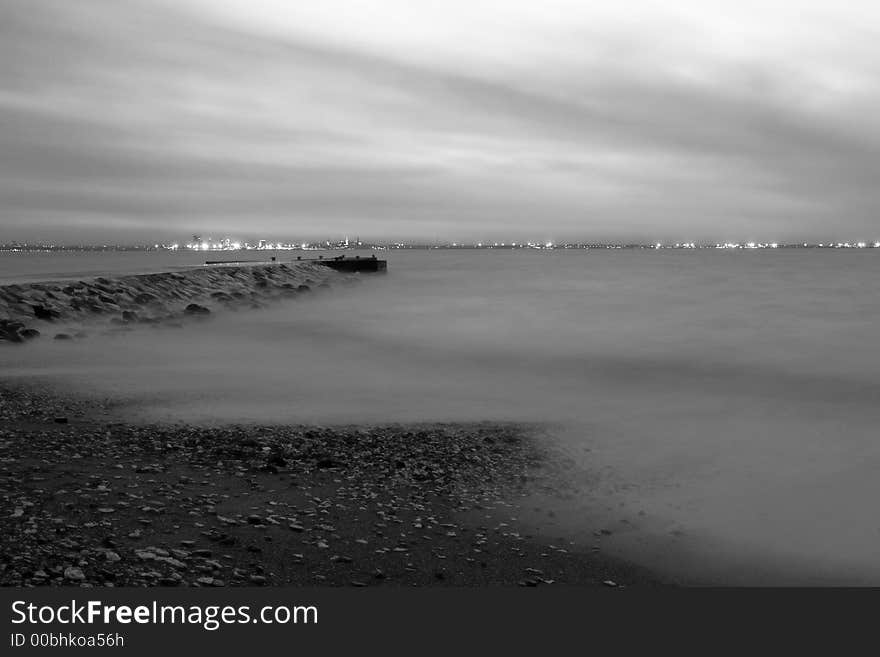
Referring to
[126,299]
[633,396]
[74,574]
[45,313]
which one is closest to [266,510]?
[74,574]

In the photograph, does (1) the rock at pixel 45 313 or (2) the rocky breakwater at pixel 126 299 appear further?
(1) the rock at pixel 45 313

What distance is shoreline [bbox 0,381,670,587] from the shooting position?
5.09 metres

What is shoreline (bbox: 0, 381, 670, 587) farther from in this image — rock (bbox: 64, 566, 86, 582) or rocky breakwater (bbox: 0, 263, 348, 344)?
rocky breakwater (bbox: 0, 263, 348, 344)

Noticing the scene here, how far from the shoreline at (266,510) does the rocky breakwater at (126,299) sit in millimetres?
10990

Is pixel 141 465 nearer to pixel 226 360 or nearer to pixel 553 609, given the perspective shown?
pixel 553 609

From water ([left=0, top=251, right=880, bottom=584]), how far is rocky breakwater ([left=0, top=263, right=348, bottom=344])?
1.86m

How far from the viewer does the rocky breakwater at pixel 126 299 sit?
62.6 ft

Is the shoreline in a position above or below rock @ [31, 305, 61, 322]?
below

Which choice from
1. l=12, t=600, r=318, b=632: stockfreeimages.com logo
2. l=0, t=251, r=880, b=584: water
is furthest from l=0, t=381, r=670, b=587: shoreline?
l=0, t=251, r=880, b=584: water

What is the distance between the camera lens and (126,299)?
81.6 ft

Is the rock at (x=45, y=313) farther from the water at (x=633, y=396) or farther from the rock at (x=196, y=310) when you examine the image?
the rock at (x=196, y=310)

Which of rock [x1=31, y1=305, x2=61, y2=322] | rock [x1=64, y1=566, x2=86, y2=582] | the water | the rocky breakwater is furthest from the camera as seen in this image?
rock [x1=31, y1=305, x2=61, y2=322]

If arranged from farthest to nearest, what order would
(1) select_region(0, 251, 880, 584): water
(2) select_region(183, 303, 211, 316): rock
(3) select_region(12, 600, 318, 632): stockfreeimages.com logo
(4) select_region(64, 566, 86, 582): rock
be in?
(2) select_region(183, 303, 211, 316): rock < (1) select_region(0, 251, 880, 584): water < (4) select_region(64, 566, 86, 582): rock < (3) select_region(12, 600, 318, 632): stockfreeimages.com logo

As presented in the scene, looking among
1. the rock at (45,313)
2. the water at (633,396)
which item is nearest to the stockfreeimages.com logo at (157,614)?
the water at (633,396)
